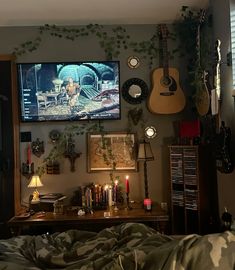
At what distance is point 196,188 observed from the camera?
9.16ft

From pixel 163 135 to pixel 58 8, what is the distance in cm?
161

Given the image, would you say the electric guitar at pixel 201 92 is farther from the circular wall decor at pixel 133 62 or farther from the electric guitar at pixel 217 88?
the circular wall decor at pixel 133 62

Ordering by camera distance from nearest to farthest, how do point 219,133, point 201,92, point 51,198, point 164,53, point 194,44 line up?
point 219,133 < point 201,92 < point 51,198 < point 194,44 < point 164,53

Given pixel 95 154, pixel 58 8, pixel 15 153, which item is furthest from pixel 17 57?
pixel 95 154

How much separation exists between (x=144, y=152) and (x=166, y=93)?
0.64 m

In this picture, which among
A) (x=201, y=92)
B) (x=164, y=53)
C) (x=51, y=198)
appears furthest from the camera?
(x=164, y=53)

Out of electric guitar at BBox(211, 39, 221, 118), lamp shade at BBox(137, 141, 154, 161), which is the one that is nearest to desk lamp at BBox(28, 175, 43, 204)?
lamp shade at BBox(137, 141, 154, 161)

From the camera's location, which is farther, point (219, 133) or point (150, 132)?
point (150, 132)

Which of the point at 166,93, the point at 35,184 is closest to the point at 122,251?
the point at 35,184

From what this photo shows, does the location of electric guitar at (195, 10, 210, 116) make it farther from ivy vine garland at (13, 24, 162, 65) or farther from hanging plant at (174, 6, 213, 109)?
ivy vine garland at (13, 24, 162, 65)

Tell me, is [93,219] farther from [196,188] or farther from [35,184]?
[196,188]

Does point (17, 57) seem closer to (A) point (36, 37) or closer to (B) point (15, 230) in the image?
(A) point (36, 37)

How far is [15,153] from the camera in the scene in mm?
3324

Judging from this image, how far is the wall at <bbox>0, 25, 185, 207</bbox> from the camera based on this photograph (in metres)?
3.33
